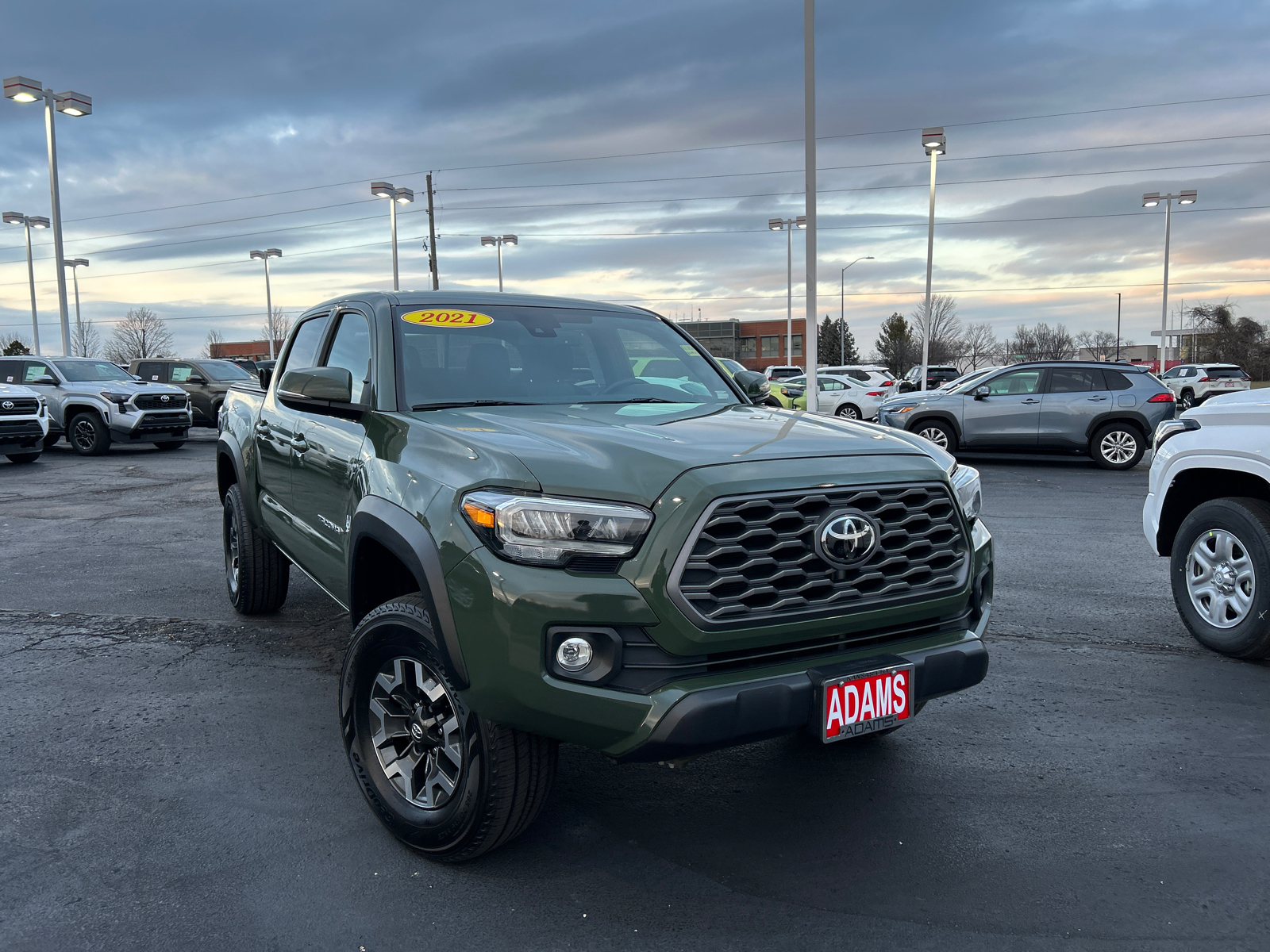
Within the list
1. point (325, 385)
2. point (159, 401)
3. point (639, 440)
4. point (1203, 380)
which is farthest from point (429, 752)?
point (1203, 380)

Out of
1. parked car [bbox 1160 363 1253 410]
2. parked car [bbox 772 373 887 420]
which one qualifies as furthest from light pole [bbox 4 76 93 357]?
parked car [bbox 1160 363 1253 410]

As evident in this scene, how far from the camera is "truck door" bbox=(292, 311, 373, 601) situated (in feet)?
12.2

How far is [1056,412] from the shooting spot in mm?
15281

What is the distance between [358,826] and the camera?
331cm

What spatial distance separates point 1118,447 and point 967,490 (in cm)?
1327

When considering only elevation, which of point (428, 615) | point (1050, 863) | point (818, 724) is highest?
point (428, 615)

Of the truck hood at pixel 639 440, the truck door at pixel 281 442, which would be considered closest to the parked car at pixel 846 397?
the truck door at pixel 281 442

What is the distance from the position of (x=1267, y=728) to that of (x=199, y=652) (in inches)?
205

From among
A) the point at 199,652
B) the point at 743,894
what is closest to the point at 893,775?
the point at 743,894

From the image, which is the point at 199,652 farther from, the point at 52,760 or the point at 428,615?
the point at 428,615

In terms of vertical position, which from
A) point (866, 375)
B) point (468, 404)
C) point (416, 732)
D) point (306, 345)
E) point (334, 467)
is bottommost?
point (416, 732)

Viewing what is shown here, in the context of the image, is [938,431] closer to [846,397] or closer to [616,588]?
[846,397]

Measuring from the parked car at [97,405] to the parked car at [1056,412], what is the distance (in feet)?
44.4

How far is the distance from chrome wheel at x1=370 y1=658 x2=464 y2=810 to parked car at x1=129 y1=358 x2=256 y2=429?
2058 centimetres
